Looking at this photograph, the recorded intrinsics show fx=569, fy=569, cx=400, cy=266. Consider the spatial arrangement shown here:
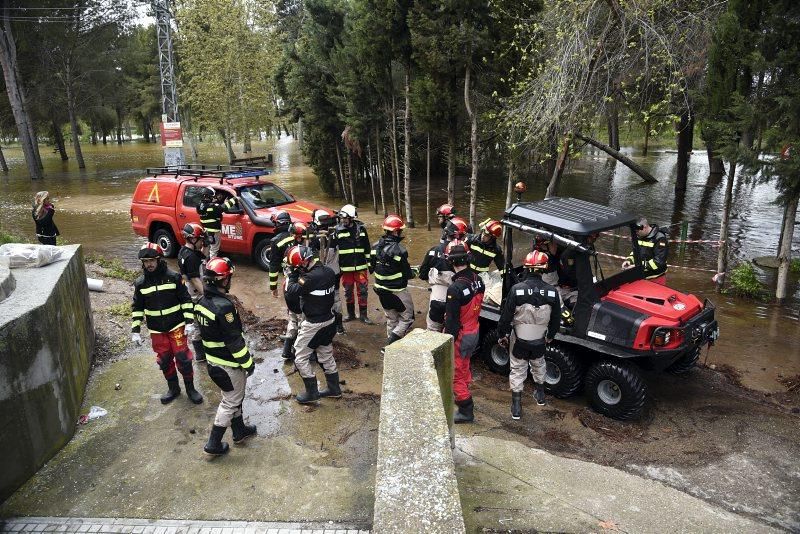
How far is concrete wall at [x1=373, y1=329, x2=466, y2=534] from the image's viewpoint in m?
2.62

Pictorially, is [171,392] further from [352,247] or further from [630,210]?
[630,210]

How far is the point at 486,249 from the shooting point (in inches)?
295

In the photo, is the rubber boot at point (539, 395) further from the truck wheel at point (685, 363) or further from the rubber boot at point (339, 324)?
the rubber boot at point (339, 324)

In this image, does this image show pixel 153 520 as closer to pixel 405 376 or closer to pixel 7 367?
pixel 7 367

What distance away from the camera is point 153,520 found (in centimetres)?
413

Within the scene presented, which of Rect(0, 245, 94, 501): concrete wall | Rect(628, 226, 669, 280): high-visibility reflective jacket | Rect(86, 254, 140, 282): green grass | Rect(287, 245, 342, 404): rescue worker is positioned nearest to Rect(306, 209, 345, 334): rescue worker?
Rect(287, 245, 342, 404): rescue worker

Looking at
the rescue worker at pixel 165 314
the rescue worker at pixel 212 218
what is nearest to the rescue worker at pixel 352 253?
the rescue worker at pixel 212 218

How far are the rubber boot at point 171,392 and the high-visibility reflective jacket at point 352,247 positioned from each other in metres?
3.06

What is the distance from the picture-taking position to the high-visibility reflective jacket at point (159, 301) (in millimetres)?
5801

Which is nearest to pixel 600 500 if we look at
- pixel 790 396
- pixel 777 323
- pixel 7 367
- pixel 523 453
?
pixel 523 453

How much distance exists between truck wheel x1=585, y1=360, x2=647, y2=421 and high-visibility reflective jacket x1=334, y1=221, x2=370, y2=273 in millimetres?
3684

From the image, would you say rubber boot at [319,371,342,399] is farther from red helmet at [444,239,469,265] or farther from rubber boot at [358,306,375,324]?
rubber boot at [358,306,375,324]

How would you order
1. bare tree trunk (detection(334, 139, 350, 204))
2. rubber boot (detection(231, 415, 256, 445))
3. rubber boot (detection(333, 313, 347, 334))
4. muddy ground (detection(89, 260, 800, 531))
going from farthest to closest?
bare tree trunk (detection(334, 139, 350, 204)) < rubber boot (detection(333, 313, 347, 334)) < rubber boot (detection(231, 415, 256, 445)) < muddy ground (detection(89, 260, 800, 531))

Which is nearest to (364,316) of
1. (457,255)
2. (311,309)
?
(311,309)
